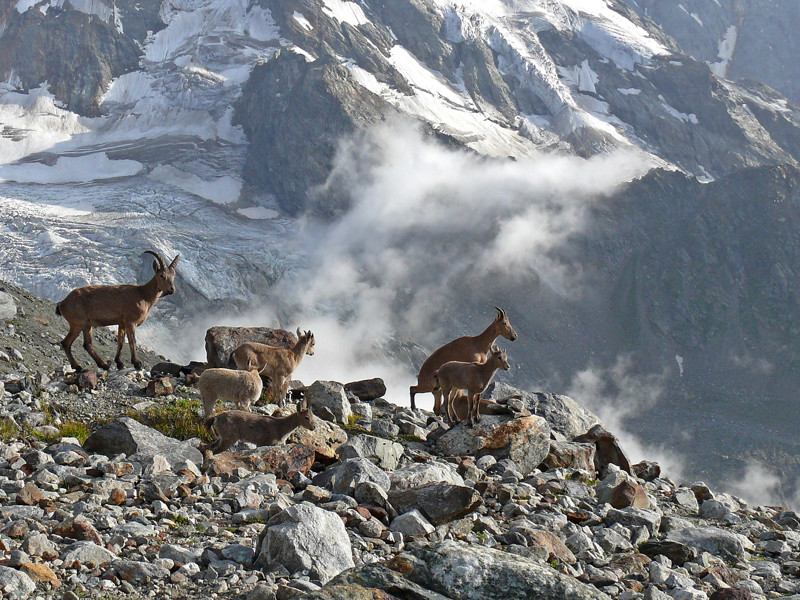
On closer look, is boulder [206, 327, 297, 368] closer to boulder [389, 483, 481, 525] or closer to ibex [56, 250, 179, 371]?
ibex [56, 250, 179, 371]

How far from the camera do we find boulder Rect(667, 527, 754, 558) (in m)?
12.8

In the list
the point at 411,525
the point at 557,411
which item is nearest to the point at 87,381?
the point at 411,525

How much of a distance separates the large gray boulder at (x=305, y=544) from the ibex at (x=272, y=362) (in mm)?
10175

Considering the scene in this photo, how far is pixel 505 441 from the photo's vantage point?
54.6 ft

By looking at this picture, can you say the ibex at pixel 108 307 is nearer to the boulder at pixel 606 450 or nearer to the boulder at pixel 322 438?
the boulder at pixel 322 438

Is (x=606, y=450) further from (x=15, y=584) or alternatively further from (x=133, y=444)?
(x=15, y=584)

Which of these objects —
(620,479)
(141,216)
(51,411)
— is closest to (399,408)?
(620,479)

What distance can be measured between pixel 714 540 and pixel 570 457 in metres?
4.79

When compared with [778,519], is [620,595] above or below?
above

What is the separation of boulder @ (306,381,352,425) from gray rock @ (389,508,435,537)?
25.2ft

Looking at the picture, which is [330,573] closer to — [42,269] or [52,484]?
[52,484]

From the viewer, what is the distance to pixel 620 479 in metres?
16.0

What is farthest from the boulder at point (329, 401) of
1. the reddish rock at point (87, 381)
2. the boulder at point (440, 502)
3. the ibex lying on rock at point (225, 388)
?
the boulder at point (440, 502)

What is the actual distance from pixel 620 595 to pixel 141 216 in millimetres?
167229
